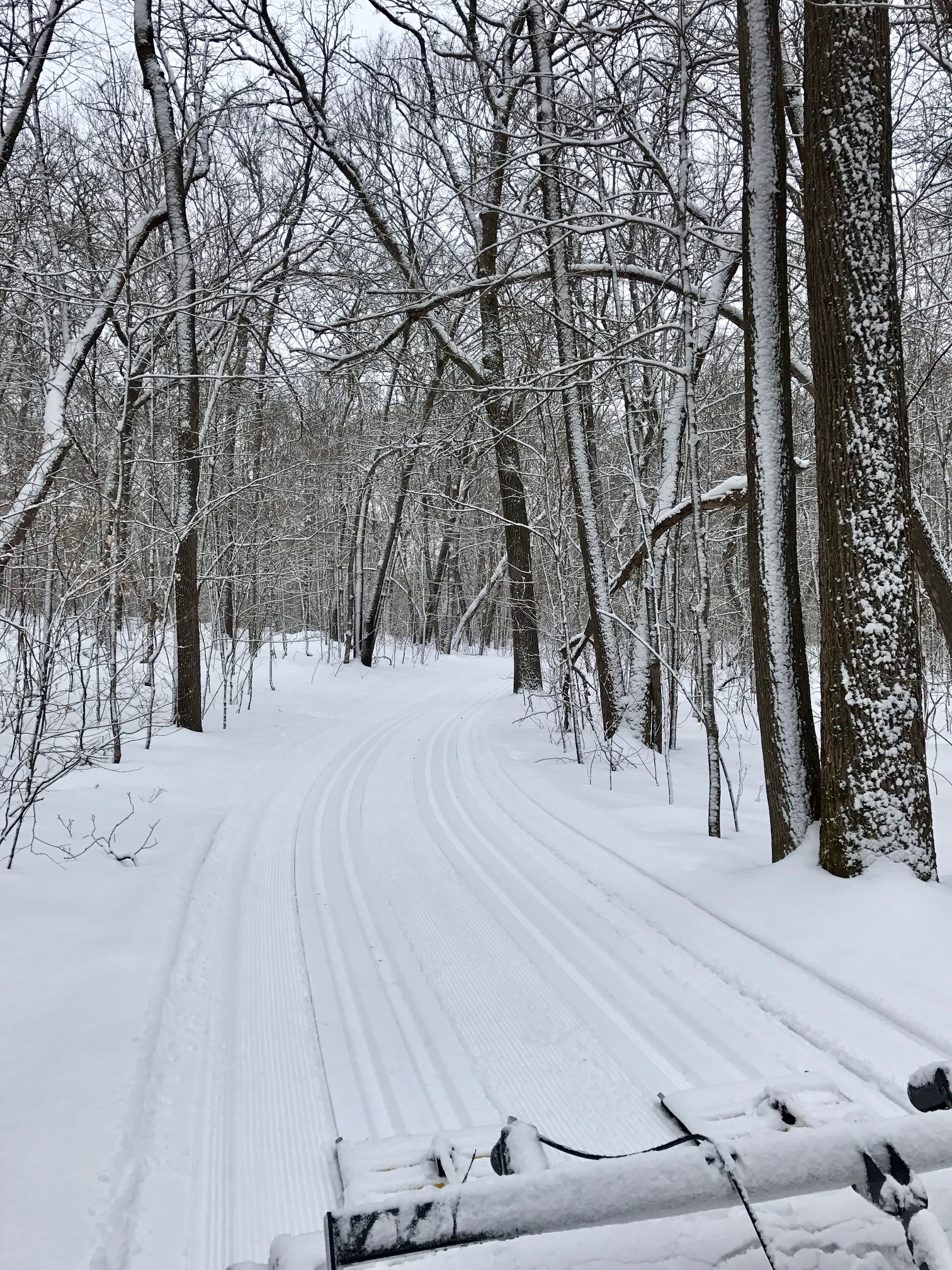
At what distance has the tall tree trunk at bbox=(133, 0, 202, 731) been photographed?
33.9ft

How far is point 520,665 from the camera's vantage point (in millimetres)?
16578

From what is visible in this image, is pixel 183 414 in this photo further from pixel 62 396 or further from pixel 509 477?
pixel 509 477

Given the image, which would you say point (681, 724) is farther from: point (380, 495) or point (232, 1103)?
point (380, 495)

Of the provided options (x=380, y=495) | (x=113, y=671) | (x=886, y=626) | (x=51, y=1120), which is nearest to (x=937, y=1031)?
(x=886, y=626)

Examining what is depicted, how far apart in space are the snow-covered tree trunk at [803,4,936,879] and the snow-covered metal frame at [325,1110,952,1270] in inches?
116

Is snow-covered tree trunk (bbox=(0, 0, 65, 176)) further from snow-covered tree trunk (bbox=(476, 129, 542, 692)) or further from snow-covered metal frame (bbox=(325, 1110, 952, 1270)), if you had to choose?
snow-covered metal frame (bbox=(325, 1110, 952, 1270))

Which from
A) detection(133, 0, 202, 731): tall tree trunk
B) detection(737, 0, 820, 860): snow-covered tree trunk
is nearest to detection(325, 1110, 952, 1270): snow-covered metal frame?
detection(737, 0, 820, 860): snow-covered tree trunk

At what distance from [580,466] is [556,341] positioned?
2233mm

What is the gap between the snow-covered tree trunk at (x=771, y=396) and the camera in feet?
17.2

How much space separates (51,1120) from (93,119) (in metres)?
13.5

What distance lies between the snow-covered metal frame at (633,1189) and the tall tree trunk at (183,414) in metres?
9.48

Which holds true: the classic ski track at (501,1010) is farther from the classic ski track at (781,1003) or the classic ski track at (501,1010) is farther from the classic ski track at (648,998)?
the classic ski track at (781,1003)

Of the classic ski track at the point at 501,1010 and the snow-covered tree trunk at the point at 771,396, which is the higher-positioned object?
the snow-covered tree trunk at the point at 771,396

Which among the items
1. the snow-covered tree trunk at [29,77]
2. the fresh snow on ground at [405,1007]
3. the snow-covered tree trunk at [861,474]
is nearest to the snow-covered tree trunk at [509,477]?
the snow-covered tree trunk at [29,77]
